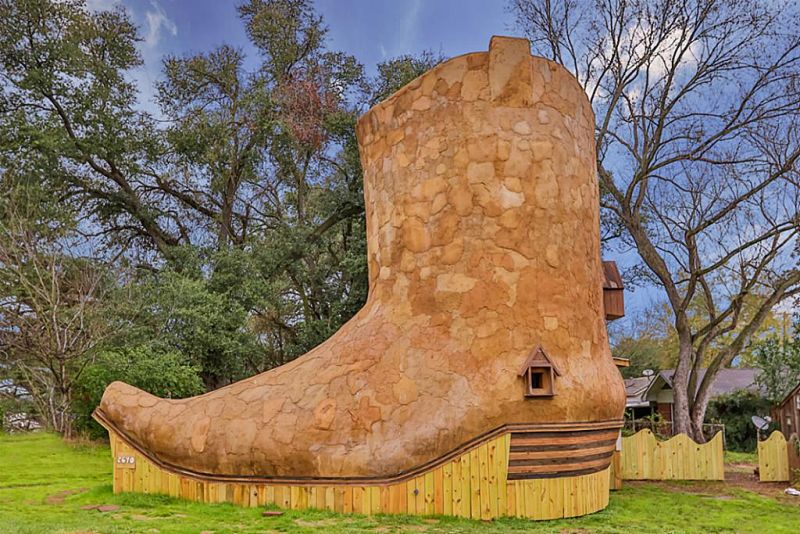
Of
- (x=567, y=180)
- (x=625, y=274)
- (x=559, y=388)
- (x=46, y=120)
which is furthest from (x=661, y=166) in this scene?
(x=46, y=120)

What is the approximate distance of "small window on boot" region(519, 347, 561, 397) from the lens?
8.98 metres

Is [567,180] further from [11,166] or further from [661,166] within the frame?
[11,166]

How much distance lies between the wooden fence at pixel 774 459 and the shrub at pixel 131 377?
13082 mm

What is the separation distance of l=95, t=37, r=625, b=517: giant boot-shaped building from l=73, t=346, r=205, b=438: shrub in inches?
197

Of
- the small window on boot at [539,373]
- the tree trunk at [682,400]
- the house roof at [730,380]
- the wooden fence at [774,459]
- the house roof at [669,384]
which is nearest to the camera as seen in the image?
the small window on boot at [539,373]

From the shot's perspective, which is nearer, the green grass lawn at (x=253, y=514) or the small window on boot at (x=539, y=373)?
the green grass lawn at (x=253, y=514)

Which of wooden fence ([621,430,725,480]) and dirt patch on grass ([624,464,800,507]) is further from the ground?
wooden fence ([621,430,725,480])

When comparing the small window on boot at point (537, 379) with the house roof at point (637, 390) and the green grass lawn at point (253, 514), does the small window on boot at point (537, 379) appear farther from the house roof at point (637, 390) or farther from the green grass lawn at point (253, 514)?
the house roof at point (637, 390)

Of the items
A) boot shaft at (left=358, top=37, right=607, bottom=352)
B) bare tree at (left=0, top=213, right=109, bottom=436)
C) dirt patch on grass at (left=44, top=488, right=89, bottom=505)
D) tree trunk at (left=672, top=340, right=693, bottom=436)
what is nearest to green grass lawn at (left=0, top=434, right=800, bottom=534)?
dirt patch on grass at (left=44, top=488, right=89, bottom=505)

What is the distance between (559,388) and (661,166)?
12.8 metres

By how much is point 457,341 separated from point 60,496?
20.9ft

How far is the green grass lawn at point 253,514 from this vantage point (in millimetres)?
8047

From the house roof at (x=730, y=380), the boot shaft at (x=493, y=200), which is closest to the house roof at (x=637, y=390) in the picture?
the house roof at (x=730, y=380)

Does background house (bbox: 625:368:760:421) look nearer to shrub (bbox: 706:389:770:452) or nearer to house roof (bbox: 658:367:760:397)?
house roof (bbox: 658:367:760:397)
